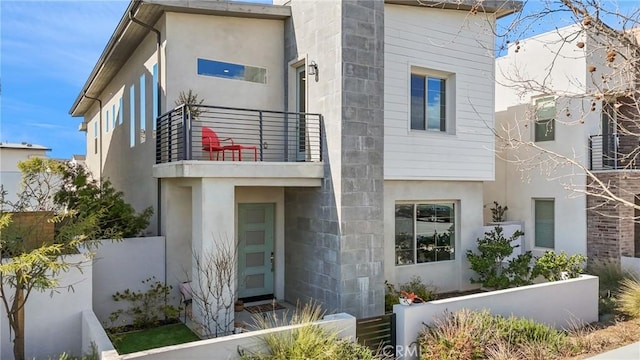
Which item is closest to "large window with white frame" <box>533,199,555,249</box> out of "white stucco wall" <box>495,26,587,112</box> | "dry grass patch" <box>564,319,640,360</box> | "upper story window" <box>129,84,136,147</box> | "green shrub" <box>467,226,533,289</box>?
"green shrub" <box>467,226,533,289</box>

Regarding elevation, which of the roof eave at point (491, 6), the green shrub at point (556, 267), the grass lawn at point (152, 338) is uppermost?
the roof eave at point (491, 6)

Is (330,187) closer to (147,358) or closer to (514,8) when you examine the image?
(147,358)

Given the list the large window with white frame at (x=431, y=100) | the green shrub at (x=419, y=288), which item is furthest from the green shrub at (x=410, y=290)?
the large window with white frame at (x=431, y=100)

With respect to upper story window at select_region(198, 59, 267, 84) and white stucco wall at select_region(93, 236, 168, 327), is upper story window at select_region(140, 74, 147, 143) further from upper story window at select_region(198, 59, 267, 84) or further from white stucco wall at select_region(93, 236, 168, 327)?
white stucco wall at select_region(93, 236, 168, 327)

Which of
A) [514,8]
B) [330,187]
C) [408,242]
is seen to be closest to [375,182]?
[330,187]

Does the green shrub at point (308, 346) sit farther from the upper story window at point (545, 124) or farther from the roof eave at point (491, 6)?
the upper story window at point (545, 124)

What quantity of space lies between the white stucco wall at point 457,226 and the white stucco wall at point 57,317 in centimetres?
710

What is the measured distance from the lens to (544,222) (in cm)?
1487

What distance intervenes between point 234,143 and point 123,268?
396 centimetres

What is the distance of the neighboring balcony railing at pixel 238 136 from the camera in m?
9.95

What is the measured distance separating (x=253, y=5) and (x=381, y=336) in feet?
27.6

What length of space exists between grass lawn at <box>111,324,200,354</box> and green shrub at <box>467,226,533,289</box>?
7.68 m

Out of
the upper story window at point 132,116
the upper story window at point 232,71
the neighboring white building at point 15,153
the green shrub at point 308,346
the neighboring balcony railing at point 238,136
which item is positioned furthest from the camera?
the neighboring white building at point 15,153

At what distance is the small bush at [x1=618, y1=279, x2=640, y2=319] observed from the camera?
10421 millimetres
